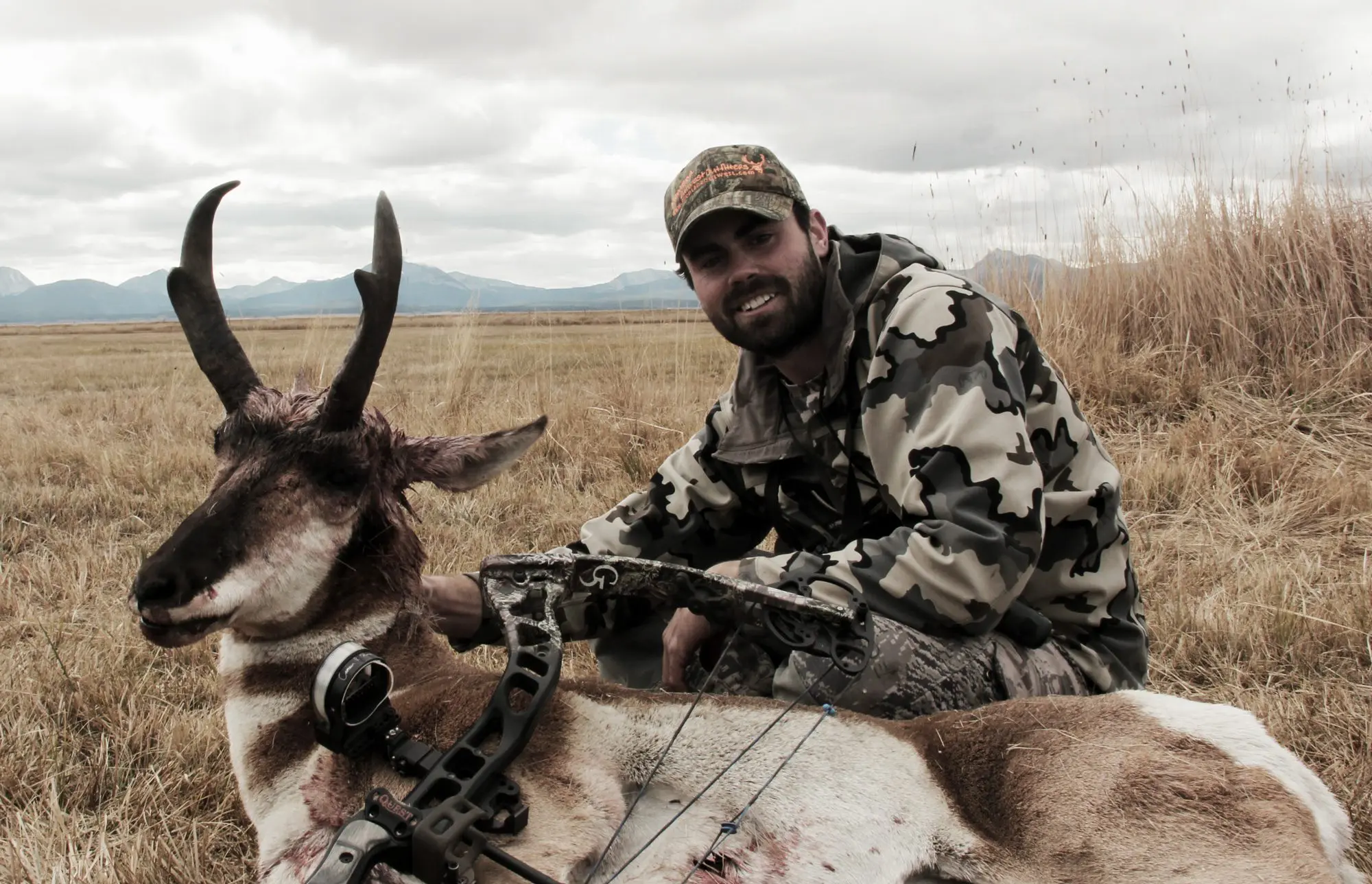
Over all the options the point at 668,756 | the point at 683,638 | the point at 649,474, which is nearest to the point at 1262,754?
the point at 668,756

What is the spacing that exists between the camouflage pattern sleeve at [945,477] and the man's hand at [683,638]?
8.6 inches

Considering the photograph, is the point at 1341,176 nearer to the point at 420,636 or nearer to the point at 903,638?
the point at 903,638

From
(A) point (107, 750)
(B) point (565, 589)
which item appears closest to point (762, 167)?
(B) point (565, 589)

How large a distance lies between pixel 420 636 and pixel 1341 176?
8.37 meters

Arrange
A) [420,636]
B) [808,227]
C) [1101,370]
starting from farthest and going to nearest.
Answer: [1101,370]
[808,227]
[420,636]

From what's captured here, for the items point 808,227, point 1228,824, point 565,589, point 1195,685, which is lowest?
point 1195,685

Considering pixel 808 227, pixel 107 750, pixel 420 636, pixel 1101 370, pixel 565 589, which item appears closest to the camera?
pixel 565 589

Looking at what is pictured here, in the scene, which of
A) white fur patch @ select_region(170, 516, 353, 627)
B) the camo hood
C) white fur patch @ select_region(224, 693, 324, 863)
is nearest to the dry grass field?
white fur patch @ select_region(224, 693, 324, 863)

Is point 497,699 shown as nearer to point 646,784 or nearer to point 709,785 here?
point 646,784

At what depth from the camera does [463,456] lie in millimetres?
3668

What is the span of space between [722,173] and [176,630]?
2416 millimetres

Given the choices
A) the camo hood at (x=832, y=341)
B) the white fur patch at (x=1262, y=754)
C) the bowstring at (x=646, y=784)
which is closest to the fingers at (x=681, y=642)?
the bowstring at (x=646, y=784)

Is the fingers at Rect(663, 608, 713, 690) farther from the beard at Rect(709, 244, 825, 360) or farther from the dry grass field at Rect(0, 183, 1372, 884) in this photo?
the dry grass field at Rect(0, 183, 1372, 884)

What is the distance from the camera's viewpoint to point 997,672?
11.6 ft
